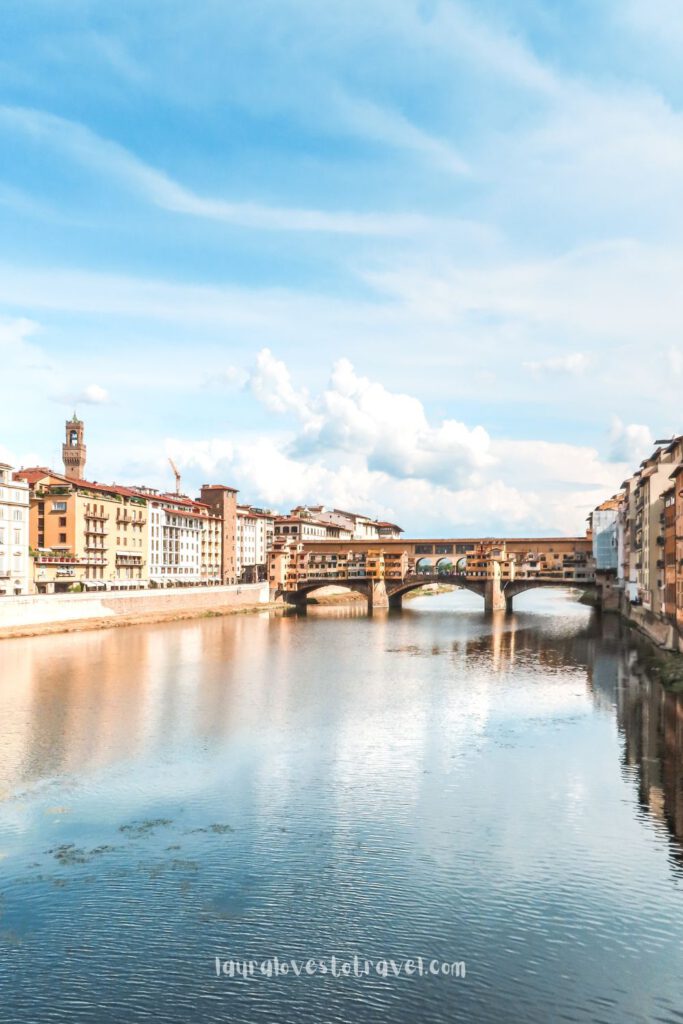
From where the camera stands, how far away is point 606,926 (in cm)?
1956

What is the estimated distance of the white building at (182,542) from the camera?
123m

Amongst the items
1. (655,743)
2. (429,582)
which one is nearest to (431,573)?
(429,582)

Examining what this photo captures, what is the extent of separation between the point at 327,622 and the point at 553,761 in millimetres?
70229

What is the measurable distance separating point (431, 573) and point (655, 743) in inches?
3618

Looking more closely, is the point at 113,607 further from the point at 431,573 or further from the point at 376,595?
the point at 431,573

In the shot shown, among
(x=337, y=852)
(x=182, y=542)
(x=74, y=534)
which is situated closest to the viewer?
(x=337, y=852)

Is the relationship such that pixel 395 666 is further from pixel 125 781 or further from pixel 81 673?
pixel 125 781

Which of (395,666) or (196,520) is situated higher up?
(196,520)

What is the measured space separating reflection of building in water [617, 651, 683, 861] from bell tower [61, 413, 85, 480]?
312ft

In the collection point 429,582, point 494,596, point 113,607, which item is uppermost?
point 429,582

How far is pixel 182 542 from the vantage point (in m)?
132

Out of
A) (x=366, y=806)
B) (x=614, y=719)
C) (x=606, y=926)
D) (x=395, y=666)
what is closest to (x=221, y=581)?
(x=395, y=666)

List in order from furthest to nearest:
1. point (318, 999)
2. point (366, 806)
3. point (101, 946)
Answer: point (366, 806)
point (101, 946)
point (318, 999)

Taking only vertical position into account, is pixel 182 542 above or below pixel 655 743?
above
